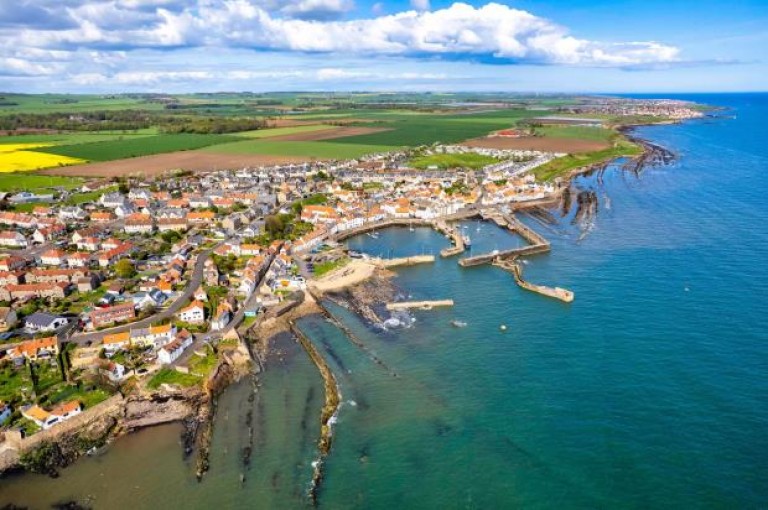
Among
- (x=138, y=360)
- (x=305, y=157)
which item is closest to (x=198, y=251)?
(x=138, y=360)

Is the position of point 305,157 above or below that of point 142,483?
above

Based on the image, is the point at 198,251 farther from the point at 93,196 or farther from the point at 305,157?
the point at 305,157

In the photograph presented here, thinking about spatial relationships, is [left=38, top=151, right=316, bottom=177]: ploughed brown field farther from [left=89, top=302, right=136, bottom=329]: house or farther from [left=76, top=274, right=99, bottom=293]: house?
[left=89, top=302, right=136, bottom=329]: house

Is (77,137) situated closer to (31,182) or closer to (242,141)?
(242,141)

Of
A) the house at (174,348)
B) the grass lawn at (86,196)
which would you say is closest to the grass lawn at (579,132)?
the grass lawn at (86,196)

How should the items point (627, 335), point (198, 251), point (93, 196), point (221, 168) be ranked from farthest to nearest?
1. point (221, 168)
2. point (93, 196)
3. point (198, 251)
4. point (627, 335)

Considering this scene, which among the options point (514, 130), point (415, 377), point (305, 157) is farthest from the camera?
point (514, 130)

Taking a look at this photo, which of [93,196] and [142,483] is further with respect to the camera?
[93,196]

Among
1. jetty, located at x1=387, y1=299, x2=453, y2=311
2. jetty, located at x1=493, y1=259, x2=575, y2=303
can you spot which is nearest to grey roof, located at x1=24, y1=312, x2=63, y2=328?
jetty, located at x1=387, y1=299, x2=453, y2=311
